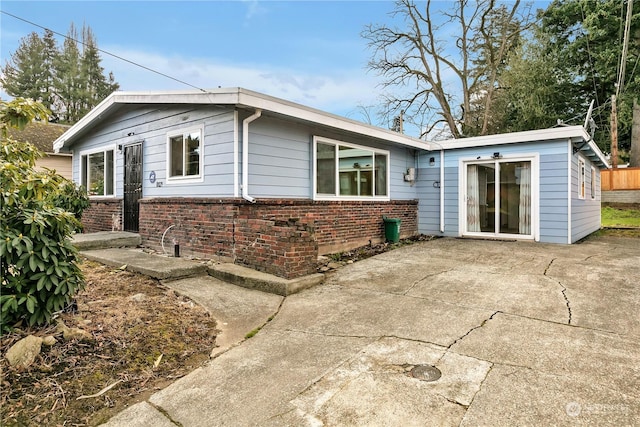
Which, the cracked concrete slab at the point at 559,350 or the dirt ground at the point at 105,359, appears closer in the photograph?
the dirt ground at the point at 105,359

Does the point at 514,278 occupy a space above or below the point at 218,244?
below

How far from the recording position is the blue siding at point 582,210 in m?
8.55

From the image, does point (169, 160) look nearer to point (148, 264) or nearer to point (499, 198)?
point (148, 264)

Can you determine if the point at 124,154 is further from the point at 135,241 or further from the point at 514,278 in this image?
the point at 514,278

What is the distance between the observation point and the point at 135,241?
7.70 meters

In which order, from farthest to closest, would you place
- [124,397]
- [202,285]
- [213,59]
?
[213,59] → [202,285] → [124,397]

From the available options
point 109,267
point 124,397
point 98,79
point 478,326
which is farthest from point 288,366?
point 98,79

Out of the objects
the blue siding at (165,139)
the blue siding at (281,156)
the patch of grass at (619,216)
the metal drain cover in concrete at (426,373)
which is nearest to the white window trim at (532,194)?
the blue siding at (281,156)

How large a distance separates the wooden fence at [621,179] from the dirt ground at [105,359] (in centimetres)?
2076

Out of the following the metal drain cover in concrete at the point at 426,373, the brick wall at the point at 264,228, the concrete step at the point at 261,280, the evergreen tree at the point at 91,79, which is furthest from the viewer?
the evergreen tree at the point at 91,79

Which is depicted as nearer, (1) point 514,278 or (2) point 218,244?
(1) point 514,278

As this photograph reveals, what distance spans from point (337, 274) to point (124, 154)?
20.2 ft

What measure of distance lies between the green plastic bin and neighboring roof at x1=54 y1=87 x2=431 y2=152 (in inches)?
76.8

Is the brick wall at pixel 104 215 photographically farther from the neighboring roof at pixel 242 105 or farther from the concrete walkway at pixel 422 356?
the concrete walkway at pixel 422 356
